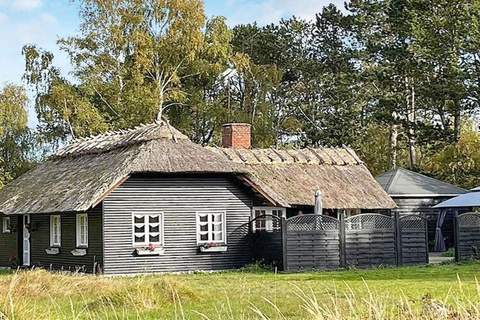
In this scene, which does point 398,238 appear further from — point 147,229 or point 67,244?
point 67,244

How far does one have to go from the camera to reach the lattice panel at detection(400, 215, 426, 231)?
86.4 feet

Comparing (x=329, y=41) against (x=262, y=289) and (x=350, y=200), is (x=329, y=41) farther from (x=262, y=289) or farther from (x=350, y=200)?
(x=262, y=289)

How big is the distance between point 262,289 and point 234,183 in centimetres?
972

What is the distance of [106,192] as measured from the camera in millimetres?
24625

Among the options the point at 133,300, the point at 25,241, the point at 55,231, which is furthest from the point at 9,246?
the point at 133,300

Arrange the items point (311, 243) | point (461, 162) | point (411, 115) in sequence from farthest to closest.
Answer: point (411, 115), point (461, 162), point (311, 243)

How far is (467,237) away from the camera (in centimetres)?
2650

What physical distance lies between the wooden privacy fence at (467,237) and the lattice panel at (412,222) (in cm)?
101

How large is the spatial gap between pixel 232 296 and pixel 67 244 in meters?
12.4

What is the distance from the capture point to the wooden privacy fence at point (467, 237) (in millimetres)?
26297

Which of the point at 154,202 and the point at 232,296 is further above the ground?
the point at 154,202

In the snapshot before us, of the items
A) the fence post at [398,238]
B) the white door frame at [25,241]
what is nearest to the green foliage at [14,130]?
the white door frame at [25,241]

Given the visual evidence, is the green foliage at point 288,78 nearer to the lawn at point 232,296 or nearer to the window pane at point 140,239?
the window pane at point 140,239

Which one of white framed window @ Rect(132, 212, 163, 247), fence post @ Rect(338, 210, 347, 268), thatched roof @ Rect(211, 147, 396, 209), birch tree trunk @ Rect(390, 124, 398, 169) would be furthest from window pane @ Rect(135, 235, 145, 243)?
birch tree trunk @ Rect(390, 124, 398, 169)
